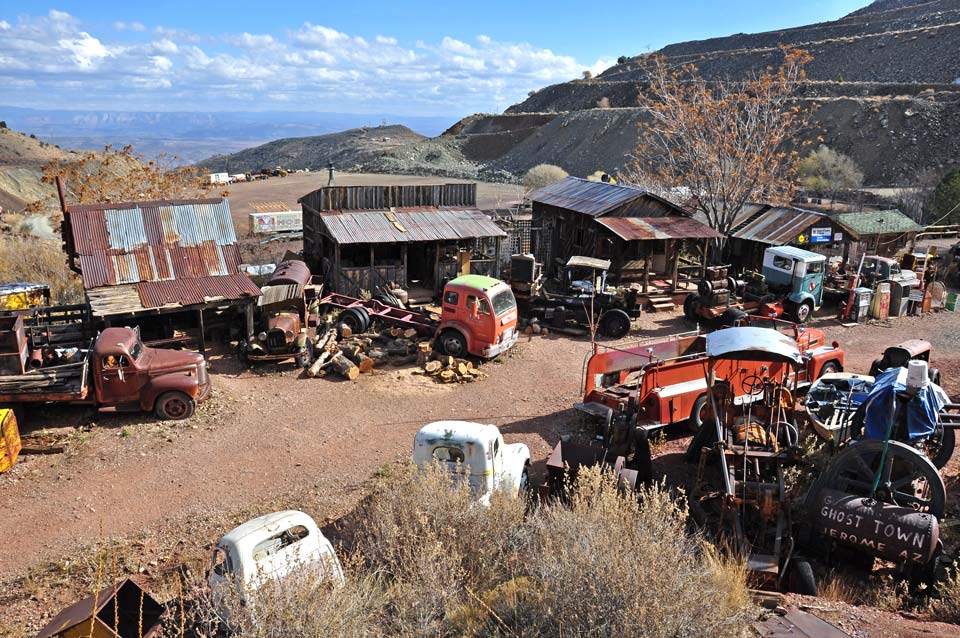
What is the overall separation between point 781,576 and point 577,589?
387 cm

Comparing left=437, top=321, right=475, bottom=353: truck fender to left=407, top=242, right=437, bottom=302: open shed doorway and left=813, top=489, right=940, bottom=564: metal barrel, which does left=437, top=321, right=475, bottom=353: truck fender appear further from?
left=813, top=489, right=940, bottom=564: metal barrel

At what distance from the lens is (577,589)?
6.05 m

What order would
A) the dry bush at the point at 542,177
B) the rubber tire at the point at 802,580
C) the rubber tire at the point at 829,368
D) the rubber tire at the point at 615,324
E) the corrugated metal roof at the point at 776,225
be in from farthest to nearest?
the dry bush at the point at 542,177
the corrugated metal roof at the point at 776,225
the rubber tire at the point at 615,324
the rubber tire at the point at 829,368
the rubber tire at the point at 802,580

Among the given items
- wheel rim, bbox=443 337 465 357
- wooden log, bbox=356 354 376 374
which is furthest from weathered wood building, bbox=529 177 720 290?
wooden log, bbox=356 354 376 374

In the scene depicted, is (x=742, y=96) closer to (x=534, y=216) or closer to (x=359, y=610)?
(x=534, y=216)

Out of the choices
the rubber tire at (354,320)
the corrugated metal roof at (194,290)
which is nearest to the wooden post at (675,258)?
the rubber tire at (354,320)

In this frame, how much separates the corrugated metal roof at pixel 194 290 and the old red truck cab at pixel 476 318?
4977 millimetres

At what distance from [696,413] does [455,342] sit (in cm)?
698

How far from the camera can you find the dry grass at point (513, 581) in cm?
590

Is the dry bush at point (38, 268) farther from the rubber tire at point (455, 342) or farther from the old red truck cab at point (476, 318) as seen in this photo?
the old red truck cab at point (476, 318)

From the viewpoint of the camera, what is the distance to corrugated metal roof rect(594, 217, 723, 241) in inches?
938

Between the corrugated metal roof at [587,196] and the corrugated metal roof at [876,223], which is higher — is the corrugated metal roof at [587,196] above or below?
above

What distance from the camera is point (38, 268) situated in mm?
25766

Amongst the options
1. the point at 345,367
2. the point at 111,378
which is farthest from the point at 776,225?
the point at 111,378
